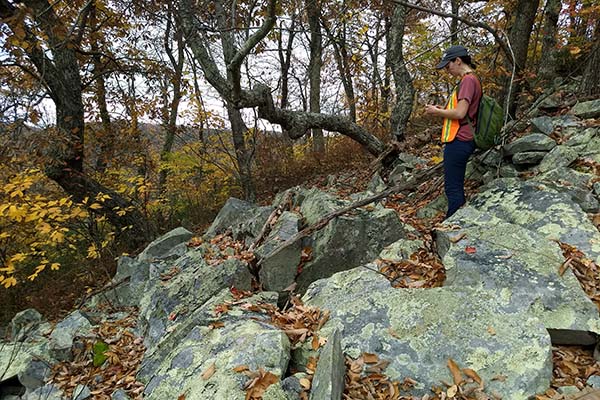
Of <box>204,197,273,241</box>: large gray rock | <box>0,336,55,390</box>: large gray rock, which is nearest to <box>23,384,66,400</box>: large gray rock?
<box>0,336,55,390</box>: large gray rock

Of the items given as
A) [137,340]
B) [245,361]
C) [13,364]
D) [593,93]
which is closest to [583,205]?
[593,93]

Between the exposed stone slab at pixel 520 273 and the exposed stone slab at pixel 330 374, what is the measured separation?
1151 millimetres

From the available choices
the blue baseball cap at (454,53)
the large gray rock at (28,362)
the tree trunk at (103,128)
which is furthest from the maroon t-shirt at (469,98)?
the tree trunk at (103,128)

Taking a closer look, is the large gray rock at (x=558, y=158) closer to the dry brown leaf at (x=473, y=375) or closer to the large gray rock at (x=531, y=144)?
the large gray rock at (x=531, y=144)

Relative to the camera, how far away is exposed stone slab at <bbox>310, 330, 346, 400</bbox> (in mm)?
2090

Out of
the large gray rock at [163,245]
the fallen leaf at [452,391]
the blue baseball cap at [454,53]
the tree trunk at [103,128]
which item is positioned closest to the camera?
the fallen leaf at [452,391]

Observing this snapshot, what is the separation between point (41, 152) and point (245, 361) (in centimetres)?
686

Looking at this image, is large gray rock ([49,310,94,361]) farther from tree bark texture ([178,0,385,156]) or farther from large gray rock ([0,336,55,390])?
tree bark texture ([178,0,385,156])

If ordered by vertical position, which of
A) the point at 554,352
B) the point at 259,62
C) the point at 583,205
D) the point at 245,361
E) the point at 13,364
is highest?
the point at 259,62

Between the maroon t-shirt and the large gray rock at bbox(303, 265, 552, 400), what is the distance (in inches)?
70.8

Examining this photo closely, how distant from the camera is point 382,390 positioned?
2.34m

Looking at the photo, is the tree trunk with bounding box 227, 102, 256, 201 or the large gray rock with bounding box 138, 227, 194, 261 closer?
the large gray rock with bounding box 138, 227, 194, 261

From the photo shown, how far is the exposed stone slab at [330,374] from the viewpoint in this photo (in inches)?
82.3

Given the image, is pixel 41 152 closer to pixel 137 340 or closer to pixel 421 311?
pixel 137 340
